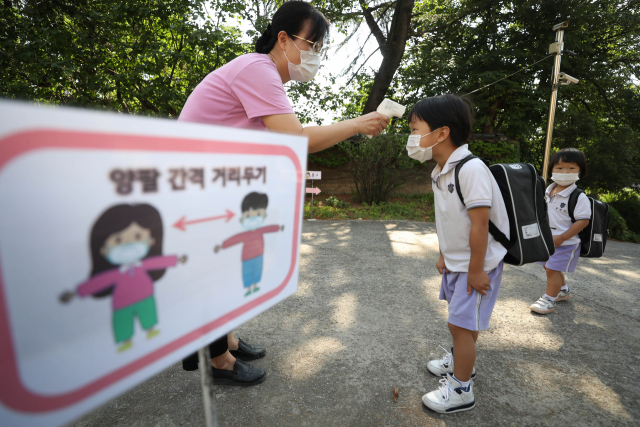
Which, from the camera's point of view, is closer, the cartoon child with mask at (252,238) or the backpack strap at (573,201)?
Result: the cartoon child with mask at (252,238)

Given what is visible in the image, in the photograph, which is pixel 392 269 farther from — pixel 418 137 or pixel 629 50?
pixel 629 50

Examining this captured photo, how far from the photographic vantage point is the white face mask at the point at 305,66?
73.9 inches

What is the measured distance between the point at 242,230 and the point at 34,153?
1.64 ft

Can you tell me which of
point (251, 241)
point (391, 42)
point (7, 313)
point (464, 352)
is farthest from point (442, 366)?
point (391, 42)

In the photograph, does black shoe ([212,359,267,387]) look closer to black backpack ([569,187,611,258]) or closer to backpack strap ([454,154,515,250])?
backpack strap ([454,154,515,250])

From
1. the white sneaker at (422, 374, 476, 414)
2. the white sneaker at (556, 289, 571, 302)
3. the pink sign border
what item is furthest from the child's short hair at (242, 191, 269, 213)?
the white sneaker at (556, 289, 571, 302)

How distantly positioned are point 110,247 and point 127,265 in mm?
52

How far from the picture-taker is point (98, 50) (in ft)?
26.9

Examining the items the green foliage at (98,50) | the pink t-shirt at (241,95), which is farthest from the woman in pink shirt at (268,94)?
the green foliage at (98,50)

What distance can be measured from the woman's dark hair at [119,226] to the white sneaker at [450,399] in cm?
176

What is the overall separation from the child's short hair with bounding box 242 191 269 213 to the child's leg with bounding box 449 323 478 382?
143 cm

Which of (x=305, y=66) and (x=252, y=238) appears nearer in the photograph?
(x=252, y=238)

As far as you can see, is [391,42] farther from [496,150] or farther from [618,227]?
[618,227]

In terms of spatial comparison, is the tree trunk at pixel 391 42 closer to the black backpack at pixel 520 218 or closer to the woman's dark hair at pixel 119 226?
the black backpack at pixel 520 218
